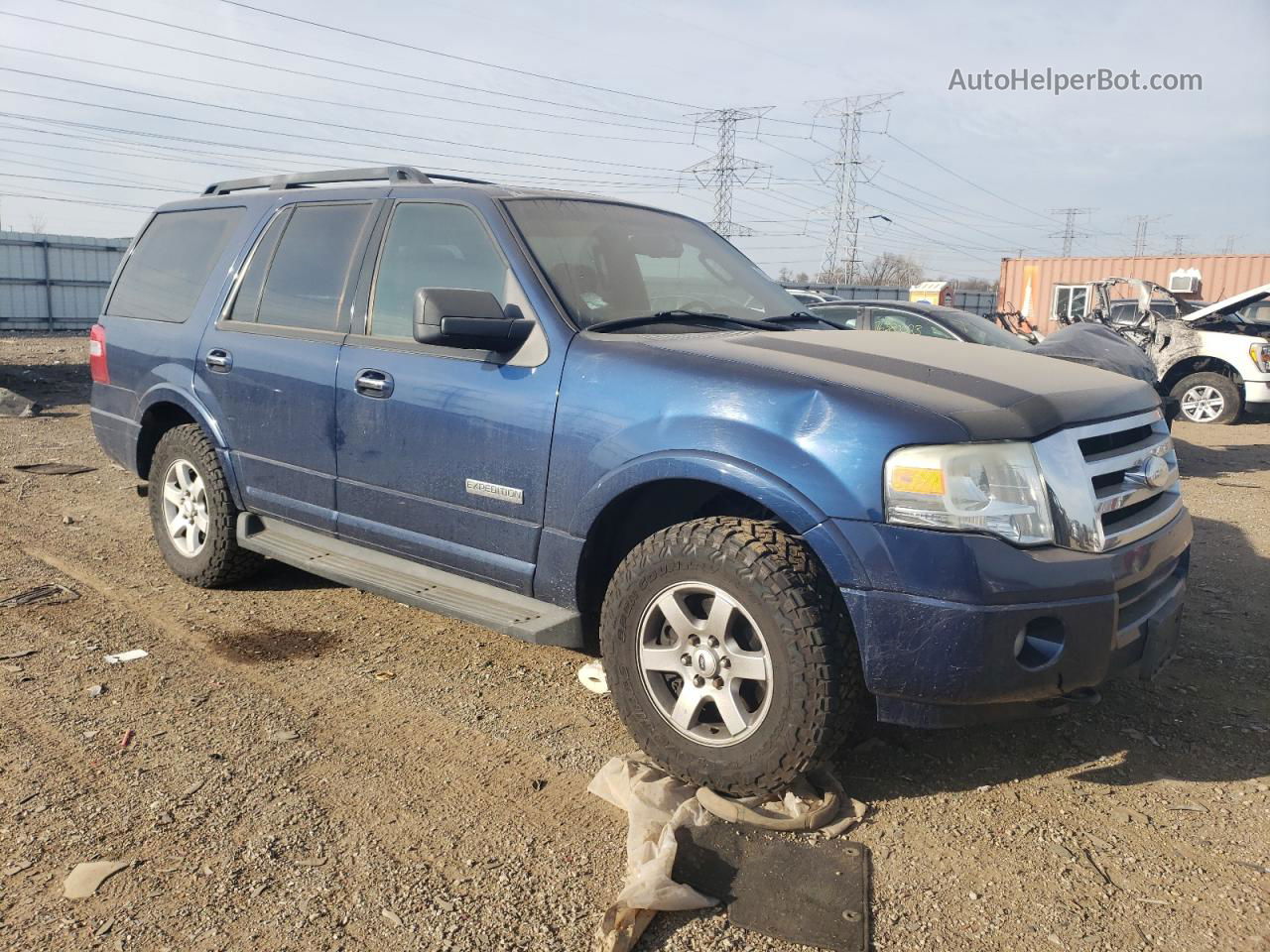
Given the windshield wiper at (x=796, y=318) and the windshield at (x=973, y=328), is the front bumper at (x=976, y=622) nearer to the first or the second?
the windshield wiper at (x=796, y=318)

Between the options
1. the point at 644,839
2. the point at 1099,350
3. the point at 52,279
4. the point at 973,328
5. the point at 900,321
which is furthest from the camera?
the point at 52,279

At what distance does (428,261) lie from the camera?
12.8 ft

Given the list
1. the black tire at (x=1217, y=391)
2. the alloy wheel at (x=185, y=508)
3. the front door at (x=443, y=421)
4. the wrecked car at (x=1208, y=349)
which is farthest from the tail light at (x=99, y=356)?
the black tire at (x=1217, y=391)

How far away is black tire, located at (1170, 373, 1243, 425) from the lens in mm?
12320

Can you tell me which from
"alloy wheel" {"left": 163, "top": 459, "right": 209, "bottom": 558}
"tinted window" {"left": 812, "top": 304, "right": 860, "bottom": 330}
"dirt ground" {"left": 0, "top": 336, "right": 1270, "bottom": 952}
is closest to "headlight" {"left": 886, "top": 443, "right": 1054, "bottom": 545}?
"dirt ground" {"left": 0, "top": 336, "right": 1270, "bottom": 952}

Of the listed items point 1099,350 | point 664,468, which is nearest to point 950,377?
point 664,468

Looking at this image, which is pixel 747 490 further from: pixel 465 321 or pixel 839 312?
pixel 839 312

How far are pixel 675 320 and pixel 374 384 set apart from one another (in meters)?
1.19

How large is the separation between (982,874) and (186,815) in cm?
222

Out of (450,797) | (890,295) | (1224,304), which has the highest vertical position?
(890,295)

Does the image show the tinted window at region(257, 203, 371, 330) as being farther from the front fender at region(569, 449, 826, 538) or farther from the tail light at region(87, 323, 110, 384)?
the front fender at region(569, 449, 826, 538)

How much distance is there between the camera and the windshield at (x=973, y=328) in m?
8.57

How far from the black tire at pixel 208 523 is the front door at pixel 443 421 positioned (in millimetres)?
926

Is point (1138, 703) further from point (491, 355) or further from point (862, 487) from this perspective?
point (491, 355)
